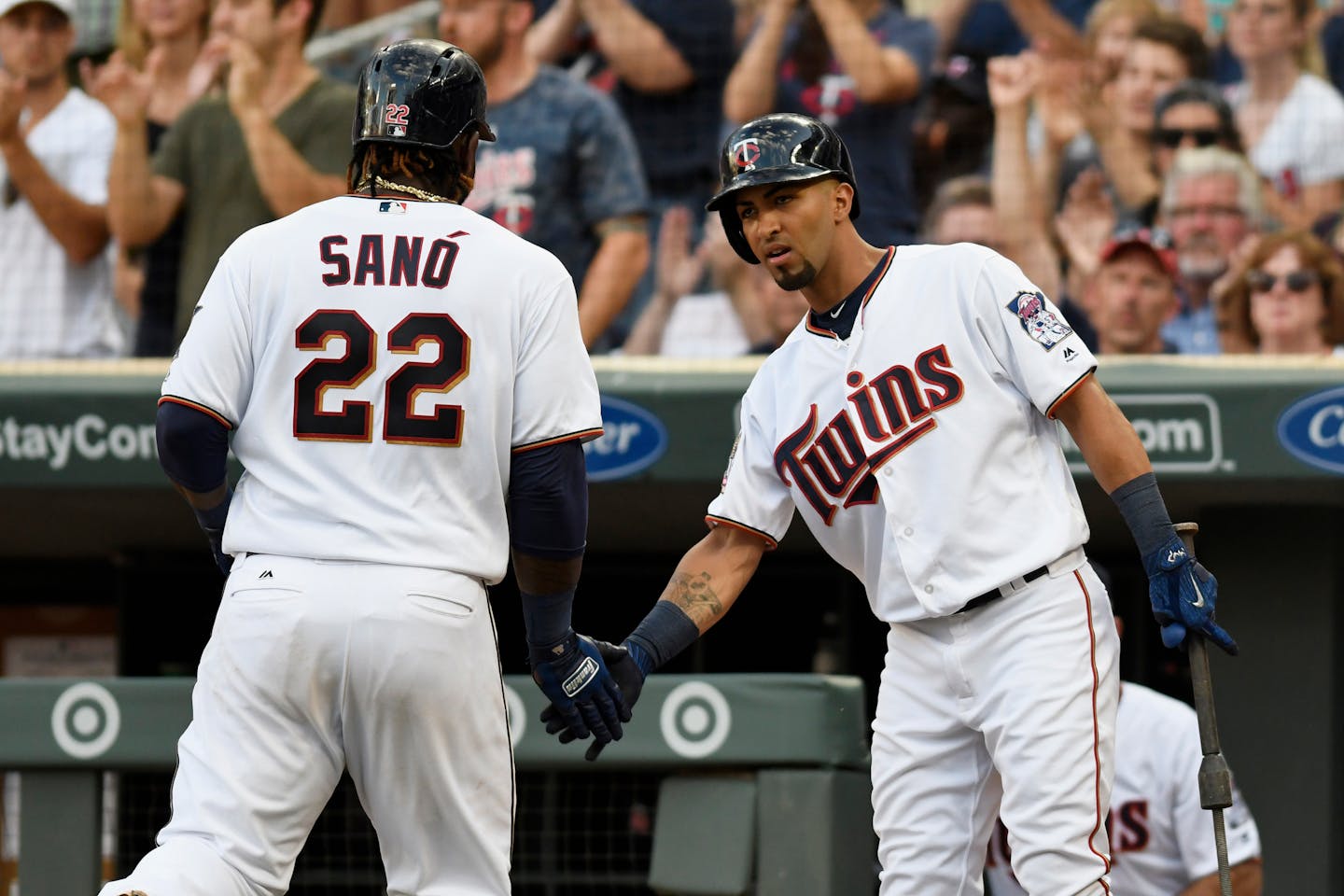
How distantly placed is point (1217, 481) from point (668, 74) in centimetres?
264

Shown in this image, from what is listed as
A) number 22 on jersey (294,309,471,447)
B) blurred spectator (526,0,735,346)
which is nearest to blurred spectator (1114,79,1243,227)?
blurred spectator (526,0,735,346)

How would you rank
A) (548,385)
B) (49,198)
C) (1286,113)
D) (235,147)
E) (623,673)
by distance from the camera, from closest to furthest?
(548,385)
(623,673)
(1286,113)
(235,147)
(49,198)

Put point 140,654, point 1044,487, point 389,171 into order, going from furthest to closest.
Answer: point 140,654, point 1044,487, point 389,171

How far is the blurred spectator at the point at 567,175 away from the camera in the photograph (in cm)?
713

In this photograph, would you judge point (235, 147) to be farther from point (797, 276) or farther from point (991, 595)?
point (991, 595)

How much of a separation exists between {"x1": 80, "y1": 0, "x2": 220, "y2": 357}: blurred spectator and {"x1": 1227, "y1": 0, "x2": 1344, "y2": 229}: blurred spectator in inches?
155

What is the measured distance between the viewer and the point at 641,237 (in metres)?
7.14

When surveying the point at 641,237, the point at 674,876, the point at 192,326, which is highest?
the point at 641,237

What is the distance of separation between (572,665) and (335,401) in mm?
657

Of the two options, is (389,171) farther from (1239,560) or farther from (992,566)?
(1239,560)

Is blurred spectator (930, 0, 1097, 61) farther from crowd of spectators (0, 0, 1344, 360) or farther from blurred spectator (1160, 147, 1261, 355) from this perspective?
blurred spectator (1160, 147, 1261, 355)

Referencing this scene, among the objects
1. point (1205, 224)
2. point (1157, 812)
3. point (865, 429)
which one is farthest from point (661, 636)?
point (1205, 224)

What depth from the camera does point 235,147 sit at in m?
7.38

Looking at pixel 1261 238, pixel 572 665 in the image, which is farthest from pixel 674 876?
pixel 1261 238
